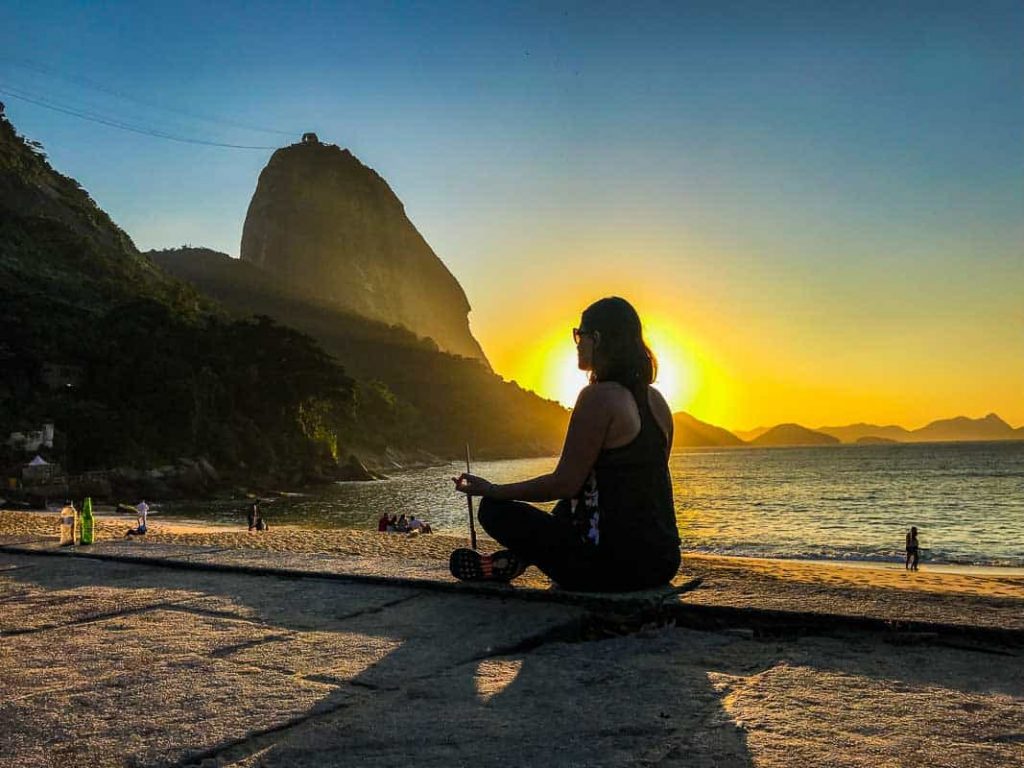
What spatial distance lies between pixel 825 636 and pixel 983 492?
6762cm

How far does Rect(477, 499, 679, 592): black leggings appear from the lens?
13.3 ft

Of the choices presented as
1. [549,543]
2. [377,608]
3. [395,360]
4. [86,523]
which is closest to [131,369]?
[86,523]

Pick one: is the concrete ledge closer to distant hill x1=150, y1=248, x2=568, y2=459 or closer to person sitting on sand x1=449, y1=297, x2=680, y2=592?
person sitting on sand x1=449, y1=297, x2=680, y2=592

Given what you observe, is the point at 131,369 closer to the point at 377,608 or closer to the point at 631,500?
the point at 377,608

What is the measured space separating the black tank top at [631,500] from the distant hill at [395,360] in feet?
452

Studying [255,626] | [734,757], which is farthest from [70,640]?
[734,757]

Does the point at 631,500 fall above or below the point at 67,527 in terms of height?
above

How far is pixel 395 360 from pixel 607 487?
170936mm

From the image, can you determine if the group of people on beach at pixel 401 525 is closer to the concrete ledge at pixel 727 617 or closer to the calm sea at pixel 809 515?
the calm sea at pixel 809 515

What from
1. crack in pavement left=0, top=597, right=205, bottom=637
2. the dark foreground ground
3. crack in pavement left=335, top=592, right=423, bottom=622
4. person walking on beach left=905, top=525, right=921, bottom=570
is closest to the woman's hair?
the dark foreground ground

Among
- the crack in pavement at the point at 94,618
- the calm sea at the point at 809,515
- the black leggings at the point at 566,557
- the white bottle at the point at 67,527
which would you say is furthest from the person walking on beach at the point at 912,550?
the crack in pavement at the point at 94,618

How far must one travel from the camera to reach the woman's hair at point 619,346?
4129 mm

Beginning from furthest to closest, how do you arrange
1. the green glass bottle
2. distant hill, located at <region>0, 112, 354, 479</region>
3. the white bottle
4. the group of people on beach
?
distant hill, located at <region>0, 112, 354, 479</region> → the group of people on beach → the green glass bottle → the white bottle

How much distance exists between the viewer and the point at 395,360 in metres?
173
